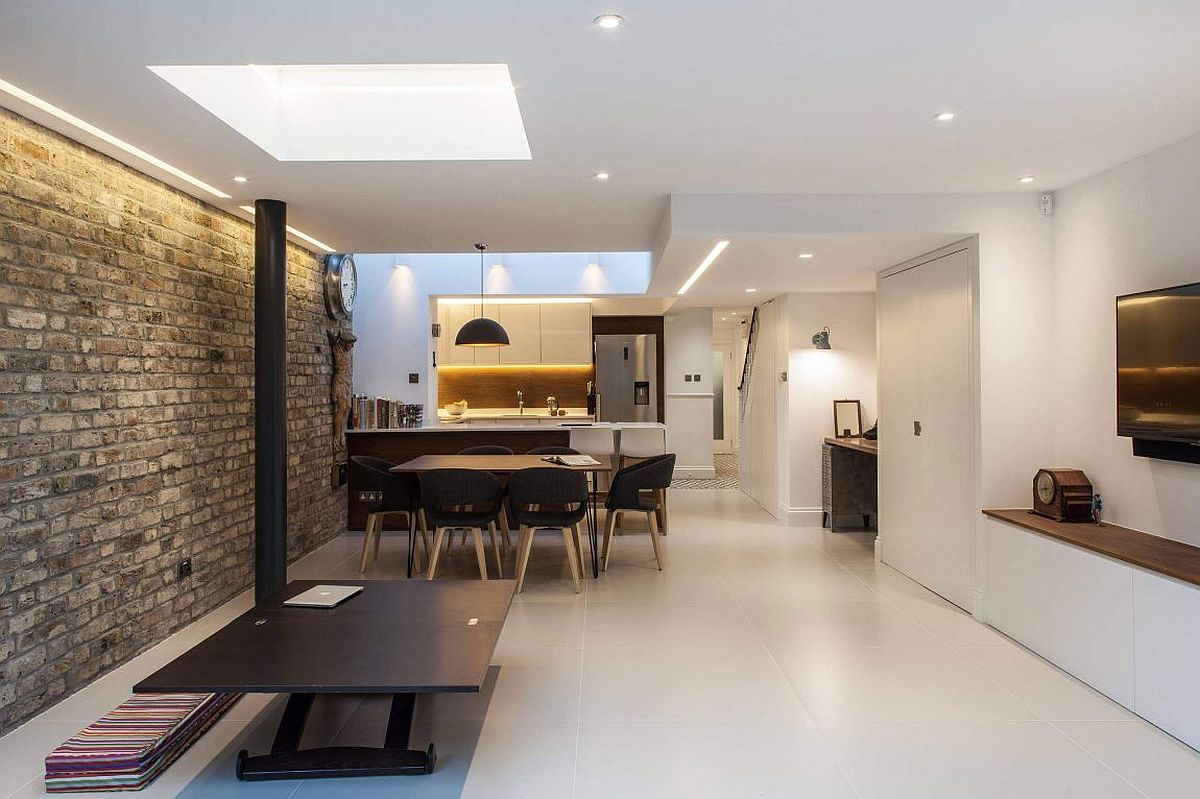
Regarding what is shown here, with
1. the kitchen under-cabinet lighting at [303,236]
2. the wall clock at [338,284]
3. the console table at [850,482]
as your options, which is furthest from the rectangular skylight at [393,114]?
the console table at [850,482]

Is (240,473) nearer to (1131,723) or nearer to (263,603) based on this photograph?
(263,603)

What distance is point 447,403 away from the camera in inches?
385

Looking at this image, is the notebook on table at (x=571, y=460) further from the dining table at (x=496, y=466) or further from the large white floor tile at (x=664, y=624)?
the large white floor tile at (x=664, y=624)

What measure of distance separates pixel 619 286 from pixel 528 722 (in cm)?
589

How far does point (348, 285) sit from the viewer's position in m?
6.80

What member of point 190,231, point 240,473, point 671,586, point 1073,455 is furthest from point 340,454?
point 1073,455

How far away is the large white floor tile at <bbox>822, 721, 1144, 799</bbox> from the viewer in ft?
8.18

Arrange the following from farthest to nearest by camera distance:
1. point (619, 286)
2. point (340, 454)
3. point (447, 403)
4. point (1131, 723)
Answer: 1. point (447, 403)
2. point (619, 286)
3. point (340, 454)
4. point (1131, 723)

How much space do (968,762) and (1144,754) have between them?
0.70m

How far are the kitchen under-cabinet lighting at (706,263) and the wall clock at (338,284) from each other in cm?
313

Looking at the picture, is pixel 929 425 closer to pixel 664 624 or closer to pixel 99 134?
pixel 664 624

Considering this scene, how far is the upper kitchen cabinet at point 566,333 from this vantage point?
9.56 metres

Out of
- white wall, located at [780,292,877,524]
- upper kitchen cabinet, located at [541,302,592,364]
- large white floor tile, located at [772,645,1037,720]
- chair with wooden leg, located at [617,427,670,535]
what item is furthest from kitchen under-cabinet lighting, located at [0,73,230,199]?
upper kitchen cabinet, located at [541,302,592,364]

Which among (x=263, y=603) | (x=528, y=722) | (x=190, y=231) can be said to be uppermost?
(x=190, y=231)
